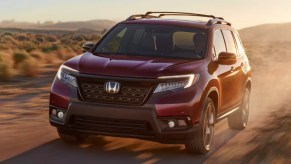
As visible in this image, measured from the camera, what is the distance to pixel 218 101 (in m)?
8.58

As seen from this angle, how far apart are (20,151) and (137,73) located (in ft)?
6.00

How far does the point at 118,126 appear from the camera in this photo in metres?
7.47

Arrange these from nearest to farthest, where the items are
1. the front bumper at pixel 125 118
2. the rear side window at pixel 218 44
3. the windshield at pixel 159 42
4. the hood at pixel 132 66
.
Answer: the front bumper at pixel 125 118 → the hood at pixel 132 66 → the windshield at pixel 159 42 → the rear side window at pixel 218 44

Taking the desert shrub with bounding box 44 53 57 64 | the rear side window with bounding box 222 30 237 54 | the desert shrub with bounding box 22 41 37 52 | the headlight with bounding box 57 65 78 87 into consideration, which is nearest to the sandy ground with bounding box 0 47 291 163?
the headlight with bounding box 57 65 78 87

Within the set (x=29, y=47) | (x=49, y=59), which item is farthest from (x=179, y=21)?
(x=29, y=47)

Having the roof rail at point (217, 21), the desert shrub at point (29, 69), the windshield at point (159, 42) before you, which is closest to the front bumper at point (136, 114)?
the windshield at point (159, 42)

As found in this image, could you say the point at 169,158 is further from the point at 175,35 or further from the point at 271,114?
the point at 271,114

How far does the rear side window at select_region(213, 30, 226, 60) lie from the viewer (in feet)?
29.4

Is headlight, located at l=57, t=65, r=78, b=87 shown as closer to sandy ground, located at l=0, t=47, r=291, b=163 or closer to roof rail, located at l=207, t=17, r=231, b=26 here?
sandy ground, located at l=0, t=47, r=291, b=163

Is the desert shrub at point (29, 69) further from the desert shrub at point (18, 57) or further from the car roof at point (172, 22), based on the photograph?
the car roof at point (172, 22)

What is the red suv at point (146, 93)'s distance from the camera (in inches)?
290

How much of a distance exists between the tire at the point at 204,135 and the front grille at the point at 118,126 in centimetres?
67

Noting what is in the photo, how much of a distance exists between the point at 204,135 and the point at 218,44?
1.80 m

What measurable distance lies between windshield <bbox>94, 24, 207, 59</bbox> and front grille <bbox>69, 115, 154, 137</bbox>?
1411 millimetres
